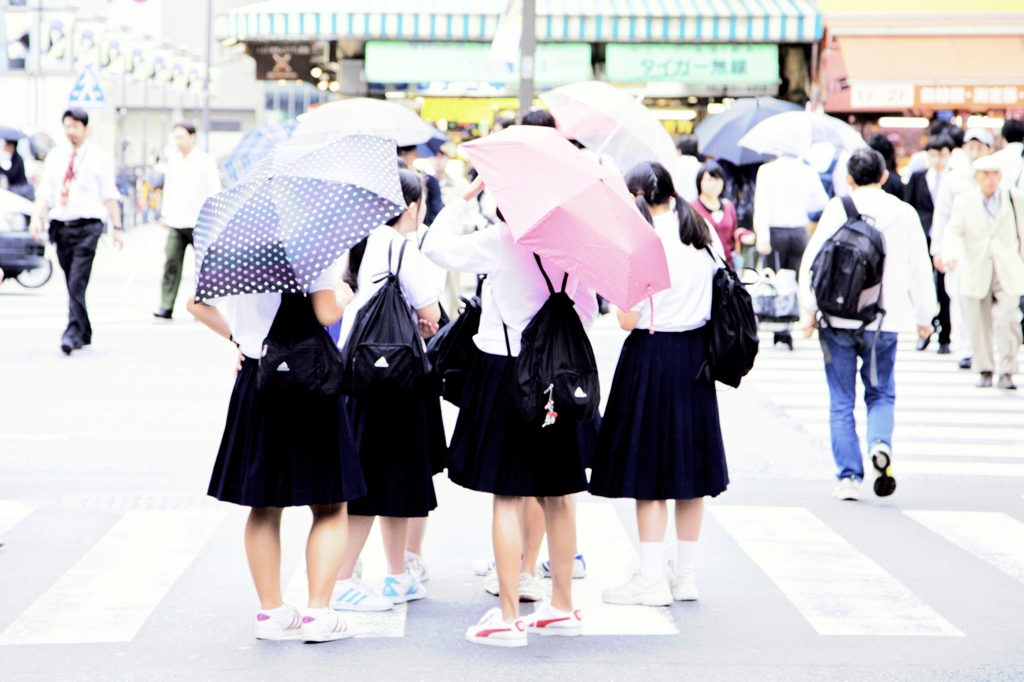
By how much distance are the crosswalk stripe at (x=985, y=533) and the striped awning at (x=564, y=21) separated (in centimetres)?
1633

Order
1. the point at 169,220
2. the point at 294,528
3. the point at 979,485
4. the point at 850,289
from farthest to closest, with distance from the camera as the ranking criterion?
the point at 169,220 < the point at 979,485 < the point at 850,289 < the point at 294,528

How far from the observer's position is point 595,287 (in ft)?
16.1

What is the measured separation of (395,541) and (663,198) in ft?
5.86

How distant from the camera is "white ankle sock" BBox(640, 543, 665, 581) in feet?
19.1

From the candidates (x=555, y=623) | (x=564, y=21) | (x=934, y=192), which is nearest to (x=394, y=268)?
(x=555, y=623)

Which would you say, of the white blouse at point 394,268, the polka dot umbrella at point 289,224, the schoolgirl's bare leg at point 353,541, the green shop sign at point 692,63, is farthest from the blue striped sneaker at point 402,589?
the green shop sign at point 692,63

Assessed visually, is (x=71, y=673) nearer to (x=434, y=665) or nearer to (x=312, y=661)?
(x=312, y=661)

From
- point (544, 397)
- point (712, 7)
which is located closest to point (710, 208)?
point (544, 397)

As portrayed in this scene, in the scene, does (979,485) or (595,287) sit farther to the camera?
(979,485)

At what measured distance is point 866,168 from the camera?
762 cm

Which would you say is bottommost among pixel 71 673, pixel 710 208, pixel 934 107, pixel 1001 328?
pixel 71 673

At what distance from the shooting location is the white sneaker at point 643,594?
5.78m

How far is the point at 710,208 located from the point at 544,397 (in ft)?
28.2

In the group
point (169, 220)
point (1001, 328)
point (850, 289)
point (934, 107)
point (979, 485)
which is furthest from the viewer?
point (934, 107)
